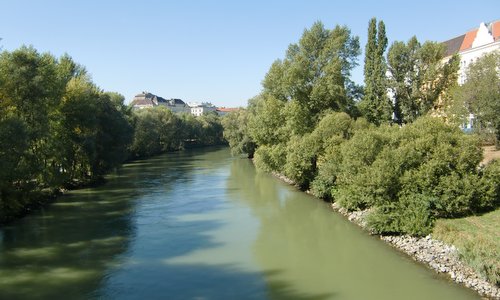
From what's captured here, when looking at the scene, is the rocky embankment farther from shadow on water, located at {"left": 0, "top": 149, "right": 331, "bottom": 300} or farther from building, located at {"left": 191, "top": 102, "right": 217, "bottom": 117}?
building, located at {"left": 191, "top": 102, "right": 217, "bottom": 117}

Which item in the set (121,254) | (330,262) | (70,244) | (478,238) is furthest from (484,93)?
(70,244)

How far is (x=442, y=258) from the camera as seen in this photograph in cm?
1645

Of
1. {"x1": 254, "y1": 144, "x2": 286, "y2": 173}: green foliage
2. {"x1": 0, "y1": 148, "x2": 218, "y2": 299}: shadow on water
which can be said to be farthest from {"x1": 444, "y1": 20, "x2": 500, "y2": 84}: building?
{"x1": 0, "y1": 148, "x2": 218, "y2": 299}: shadow on water

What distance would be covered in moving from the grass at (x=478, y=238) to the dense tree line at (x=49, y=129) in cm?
2109

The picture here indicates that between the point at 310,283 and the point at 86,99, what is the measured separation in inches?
1106

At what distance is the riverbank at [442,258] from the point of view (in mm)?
14086

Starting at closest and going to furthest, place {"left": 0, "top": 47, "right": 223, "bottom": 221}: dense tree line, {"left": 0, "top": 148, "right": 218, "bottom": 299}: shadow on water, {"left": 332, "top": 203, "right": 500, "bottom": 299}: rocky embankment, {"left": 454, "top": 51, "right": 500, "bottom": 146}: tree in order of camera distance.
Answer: {"left": 332, "top": 203, "right": 500, "bottom": 299}: rocky embankment
{"left": 0, "top": 148, "right": 218, "bottom": 299}: shadow on water
{"left": 0, "top": 47, "right": 223, "bottom": 221}: dense tree line
{"left": 454, "top": 51, "right": 500, "bottom": 146}: tree

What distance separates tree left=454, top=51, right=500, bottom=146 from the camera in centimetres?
2702

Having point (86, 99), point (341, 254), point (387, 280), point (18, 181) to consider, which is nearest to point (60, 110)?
point (86, 99)

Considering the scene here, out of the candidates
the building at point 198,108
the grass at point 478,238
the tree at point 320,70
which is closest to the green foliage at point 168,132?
the tree at point 320,70

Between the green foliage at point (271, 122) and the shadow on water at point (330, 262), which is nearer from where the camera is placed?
the shadow on water at point (330, 262)

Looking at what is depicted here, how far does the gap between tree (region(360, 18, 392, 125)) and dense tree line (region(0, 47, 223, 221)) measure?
24432 mm

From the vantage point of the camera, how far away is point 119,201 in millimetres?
31078

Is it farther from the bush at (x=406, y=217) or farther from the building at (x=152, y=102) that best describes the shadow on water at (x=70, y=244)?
the building at (x=152, y=102)
